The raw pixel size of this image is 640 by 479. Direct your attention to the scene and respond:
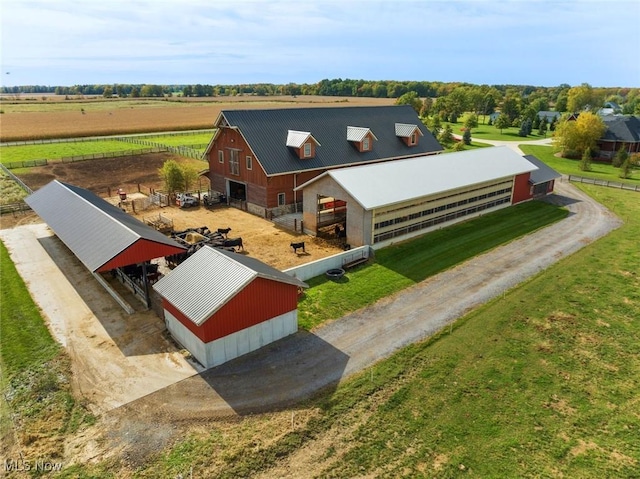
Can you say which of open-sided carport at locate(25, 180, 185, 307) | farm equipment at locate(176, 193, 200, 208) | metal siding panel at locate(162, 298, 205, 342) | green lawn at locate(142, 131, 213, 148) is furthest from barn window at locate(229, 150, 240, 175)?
green lawn at locate(142, 131, 213, 148)

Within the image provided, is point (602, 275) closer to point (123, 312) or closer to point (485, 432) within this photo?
point (485, 432)

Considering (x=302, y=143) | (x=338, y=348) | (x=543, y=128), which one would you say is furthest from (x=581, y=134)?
(x=338, y=348)

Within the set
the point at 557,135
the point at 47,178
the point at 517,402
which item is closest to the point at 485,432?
the point at 517,402

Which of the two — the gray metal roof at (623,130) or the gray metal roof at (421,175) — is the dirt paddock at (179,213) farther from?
the gray metal roof at (623,130)

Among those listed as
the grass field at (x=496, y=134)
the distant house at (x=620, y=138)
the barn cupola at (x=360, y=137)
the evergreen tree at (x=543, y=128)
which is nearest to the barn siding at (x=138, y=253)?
the barn cupola at (x=360, y=137)

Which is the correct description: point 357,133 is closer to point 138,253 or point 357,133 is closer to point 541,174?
point 541,174

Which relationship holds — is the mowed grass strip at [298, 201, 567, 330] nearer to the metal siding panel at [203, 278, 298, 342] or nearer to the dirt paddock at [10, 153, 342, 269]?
the metal siding panel at [203, 278, 298, 342]
